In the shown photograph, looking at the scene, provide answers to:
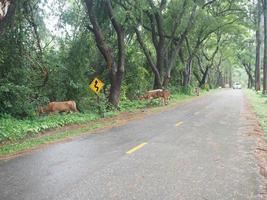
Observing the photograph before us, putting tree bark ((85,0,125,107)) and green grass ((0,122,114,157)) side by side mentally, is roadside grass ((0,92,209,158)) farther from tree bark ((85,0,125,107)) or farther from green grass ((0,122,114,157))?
tree bark ((85,0,125,107))

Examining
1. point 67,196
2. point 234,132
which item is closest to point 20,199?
point 67,196

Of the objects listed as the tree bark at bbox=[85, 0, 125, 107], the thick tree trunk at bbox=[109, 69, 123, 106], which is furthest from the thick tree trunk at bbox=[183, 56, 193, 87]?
the thick tree trunk at bbox=[109, 69, 123, 106]

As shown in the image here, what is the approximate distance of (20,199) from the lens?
238 inches

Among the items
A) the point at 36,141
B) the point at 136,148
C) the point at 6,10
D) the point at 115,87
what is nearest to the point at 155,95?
the point at 115,87

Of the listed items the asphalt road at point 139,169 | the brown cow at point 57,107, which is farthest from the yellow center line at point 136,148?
the brown cow at point 57,107

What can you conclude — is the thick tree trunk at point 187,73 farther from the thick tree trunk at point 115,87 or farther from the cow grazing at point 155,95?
the thick tree trunk at point 115,87

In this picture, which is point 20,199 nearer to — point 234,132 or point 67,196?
point 67,196

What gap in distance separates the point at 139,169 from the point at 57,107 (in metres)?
10.1

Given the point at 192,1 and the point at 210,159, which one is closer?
the point at 210,159

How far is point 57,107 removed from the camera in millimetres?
17344

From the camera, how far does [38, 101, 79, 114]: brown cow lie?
1702cm

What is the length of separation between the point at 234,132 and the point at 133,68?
15.5 meters

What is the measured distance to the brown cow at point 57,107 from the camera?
55.8 ft

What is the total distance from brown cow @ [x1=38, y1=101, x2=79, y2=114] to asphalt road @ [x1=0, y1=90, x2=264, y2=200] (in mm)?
5105
